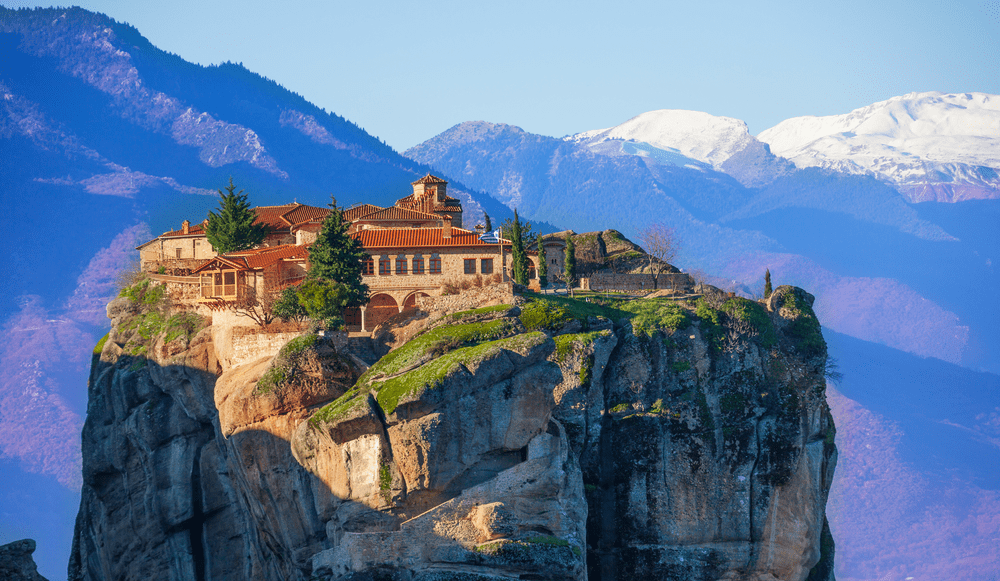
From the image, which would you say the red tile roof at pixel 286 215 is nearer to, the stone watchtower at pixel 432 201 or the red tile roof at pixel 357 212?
the red tile roof at pixel 357 212

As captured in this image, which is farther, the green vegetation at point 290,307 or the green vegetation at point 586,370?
the green vegetation at point 290,307

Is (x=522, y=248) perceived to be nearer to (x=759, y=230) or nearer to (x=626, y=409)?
(x=626, y=409)

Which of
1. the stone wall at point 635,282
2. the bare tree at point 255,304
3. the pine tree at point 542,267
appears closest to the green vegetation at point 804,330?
the stone wall at point 635,282

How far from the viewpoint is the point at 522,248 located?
63.8 metres

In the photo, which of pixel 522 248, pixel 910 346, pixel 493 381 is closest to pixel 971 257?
pixel 910 346

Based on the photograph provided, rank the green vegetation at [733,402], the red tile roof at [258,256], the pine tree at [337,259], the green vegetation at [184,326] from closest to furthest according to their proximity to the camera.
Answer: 1. the green vegetation at [733,402]
2. the pine tree at [337,259]
3. the red tile roof at [258,256]
4. the green vegetation at [184,326]

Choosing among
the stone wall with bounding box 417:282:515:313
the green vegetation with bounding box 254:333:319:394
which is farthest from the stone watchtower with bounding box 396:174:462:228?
the green vegetation with bounding box 254:333:319:394

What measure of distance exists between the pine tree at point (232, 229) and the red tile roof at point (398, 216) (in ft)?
24.7

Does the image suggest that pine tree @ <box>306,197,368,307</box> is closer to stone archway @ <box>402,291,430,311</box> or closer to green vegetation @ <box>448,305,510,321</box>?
A: stone archway @ <box>402,291,430,311</box>

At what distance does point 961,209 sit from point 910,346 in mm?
47109

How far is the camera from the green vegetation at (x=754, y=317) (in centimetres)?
Answer: 5750

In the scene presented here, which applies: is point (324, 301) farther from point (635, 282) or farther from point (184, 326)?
point (635, 282)

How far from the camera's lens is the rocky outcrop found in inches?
1525

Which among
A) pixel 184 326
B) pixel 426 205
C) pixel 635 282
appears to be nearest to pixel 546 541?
pixel 184 326
